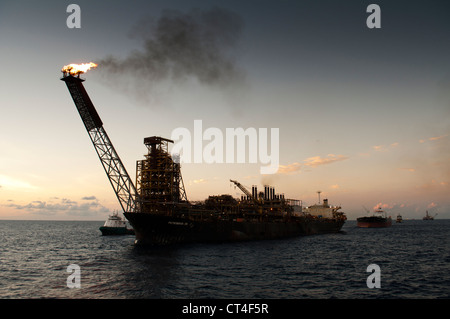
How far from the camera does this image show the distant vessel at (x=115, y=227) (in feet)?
367

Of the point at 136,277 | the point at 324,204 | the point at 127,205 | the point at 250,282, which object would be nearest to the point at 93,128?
the point at 127,205

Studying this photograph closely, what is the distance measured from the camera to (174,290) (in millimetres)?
27969

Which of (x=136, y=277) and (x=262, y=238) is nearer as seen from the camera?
(x=136, y=277)

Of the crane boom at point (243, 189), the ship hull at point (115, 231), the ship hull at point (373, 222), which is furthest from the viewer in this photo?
the ship hull at point (373, 222)

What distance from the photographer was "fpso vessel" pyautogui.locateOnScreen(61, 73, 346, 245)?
60000mm

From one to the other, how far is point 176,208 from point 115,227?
54.1 metres

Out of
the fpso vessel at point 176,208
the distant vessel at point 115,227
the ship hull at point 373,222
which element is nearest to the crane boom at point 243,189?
the fpso vessel at point 176,208

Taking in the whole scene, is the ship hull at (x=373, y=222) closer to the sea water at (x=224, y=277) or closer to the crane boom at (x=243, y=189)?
the crane boom at (x=243, y=189)

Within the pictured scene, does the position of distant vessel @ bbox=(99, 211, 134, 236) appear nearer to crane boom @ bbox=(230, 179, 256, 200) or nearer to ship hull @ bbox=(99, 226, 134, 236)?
ship hull @ bbox=(99, 226, 134, 236)

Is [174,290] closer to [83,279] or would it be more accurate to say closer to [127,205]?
[83,279]

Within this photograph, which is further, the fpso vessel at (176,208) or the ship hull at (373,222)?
the ship hull at (373,222)

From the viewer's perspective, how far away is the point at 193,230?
66.1 m
